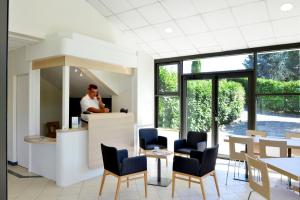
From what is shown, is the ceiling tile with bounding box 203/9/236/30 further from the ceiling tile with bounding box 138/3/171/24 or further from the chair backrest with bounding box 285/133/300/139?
the chair backrest with bounding box 285/133/300/139

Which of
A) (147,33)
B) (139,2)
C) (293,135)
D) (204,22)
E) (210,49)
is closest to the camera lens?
(293,135)

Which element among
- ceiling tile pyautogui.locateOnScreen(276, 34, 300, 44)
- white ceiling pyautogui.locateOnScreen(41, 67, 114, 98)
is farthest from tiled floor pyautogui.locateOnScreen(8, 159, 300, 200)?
ceiling tile pyautogui.locateOnScreen(276, 34, 300, 44)

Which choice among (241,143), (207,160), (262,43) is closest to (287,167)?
(207,160)

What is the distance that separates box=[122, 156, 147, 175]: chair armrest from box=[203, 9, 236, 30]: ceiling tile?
3.08m

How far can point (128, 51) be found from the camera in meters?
5.64

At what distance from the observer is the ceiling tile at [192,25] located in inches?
195

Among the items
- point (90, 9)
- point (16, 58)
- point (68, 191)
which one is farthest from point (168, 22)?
point (68, 191)

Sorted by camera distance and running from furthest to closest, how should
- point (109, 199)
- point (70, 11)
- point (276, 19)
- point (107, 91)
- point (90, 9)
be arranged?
point (107, 91), point (90, 9), point (70, 11), point (276, 19), point (109, 199)

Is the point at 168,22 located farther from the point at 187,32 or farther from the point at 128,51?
the point at 128,51

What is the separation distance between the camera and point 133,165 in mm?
3670

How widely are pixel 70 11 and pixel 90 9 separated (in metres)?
0.51

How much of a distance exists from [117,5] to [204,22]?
189cm

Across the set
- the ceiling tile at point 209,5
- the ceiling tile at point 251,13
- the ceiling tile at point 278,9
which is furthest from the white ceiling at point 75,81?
the ceiling tile at point 278,9

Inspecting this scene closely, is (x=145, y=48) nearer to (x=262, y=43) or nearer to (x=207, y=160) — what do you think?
(x=262, y=43)
